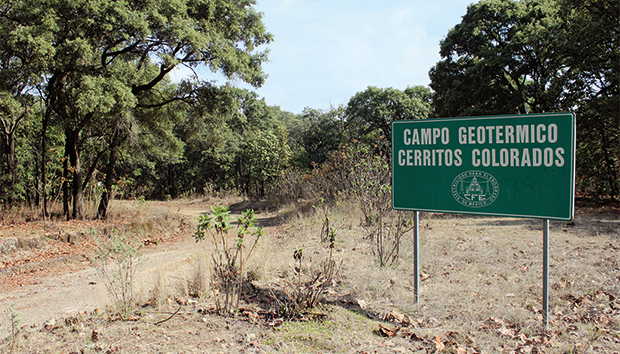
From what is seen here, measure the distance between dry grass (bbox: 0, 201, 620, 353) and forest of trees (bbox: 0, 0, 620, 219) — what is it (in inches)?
176

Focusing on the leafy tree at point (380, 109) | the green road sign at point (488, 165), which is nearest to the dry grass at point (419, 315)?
the green road sign at point (488, 165)

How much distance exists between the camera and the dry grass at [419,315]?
3574mm

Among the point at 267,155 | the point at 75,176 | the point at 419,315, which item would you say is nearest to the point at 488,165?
the point at 419,315

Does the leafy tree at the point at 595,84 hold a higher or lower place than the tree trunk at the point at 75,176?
higher

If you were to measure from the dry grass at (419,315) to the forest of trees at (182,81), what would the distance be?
14.7 ft

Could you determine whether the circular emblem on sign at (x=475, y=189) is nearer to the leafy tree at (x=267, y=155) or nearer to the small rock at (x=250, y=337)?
the small rock at (x=250, y=337)

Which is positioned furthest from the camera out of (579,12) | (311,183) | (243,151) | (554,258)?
(243,151)

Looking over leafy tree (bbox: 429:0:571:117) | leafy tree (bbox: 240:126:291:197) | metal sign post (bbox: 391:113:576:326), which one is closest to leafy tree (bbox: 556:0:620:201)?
leafy tree (bbox: 429:0:571:117)

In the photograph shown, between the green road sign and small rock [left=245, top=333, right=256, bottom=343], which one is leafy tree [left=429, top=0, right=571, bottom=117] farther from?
small rock [left=245, top=333, right=256, bottom=343]

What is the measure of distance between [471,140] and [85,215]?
1336 centimetres

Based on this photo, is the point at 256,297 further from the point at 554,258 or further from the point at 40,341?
the point at 554,258

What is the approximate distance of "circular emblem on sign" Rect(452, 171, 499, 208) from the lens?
4258 mm

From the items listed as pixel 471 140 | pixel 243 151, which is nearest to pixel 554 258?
pixel 471 140

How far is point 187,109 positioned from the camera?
16.9 m
